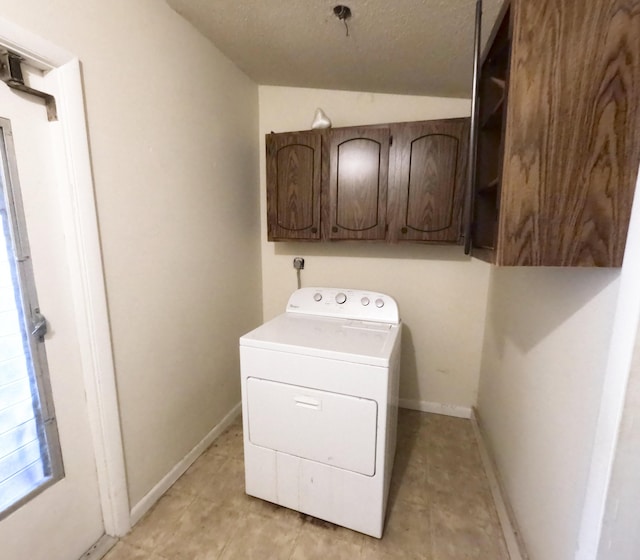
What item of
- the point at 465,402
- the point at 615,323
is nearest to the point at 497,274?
the point at 465,402

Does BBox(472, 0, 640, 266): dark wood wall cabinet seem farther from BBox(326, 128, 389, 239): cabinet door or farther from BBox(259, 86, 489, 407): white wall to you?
BBox(259, 86, 489, 407): white wall

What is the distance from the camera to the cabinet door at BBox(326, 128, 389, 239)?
1827 mm

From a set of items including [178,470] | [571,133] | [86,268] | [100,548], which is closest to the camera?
[571,133]

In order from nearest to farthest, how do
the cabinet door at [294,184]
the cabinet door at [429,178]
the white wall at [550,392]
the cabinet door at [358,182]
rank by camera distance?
the white wall at [550,392], the cabinet door at [429,178], the cabinet door at [358,182], the cabinet door at [294,184]

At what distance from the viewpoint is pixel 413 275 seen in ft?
7.37

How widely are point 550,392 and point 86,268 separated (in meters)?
1.83

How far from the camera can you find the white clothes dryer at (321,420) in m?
1.31

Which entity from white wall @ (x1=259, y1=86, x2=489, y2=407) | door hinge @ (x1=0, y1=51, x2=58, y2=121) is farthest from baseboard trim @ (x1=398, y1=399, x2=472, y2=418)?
door hinge @ (x1=0, y1=51, x2=58, y2=121)

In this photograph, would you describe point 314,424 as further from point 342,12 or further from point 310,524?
point 342,12

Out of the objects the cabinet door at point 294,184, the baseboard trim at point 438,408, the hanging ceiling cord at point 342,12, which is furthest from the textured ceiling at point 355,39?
the baseboard trim at point 438,408

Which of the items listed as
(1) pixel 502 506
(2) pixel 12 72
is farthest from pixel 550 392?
(2) pixel 12 72

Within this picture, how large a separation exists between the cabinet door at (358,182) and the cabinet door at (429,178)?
0.07m

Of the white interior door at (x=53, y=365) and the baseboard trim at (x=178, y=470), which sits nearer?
the white interior door at (x=53, y=365)

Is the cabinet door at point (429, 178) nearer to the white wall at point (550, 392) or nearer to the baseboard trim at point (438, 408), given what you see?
the white wall at point (550, 392)
